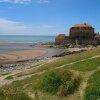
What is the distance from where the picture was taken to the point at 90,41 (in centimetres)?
11019

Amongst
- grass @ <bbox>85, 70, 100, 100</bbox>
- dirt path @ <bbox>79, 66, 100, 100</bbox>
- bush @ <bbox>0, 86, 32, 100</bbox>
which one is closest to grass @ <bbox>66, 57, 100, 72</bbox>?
dirt path @ <bbox>79, 66, 100, 100</bbox>

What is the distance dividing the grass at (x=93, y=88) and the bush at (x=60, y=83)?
3.14ft

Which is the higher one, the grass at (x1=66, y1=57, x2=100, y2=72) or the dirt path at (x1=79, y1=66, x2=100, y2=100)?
the grass at (x1=66, y1=57, x2=100, y2=72)

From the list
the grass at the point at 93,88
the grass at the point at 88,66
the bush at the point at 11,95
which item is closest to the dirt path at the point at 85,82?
the grass at the point at 93,88

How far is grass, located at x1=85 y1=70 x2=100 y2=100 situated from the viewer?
1905 cm

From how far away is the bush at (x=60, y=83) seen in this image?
1991cm

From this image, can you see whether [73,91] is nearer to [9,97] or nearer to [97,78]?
[97,78]

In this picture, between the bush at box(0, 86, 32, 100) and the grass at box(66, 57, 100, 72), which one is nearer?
the bush at box(0, 86, 32, 100)

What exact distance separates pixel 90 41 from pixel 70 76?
90669 millimetres

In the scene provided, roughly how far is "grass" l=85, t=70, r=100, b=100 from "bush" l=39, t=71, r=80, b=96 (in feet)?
3.14

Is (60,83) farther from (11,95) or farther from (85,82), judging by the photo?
(11,95)

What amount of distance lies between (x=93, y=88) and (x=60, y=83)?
2.38 metres

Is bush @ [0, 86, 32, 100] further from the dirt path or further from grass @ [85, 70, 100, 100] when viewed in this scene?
the dirt path

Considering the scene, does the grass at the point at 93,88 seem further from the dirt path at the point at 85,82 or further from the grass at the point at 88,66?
the grass at the point at 88,66
